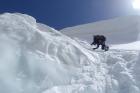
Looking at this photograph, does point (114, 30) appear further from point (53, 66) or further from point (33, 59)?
point (33, 59)

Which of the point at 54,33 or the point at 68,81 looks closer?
the point at 68,81

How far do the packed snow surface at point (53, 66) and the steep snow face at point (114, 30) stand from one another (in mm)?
8387

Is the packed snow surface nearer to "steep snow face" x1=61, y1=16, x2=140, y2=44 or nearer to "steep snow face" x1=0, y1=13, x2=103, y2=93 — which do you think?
"steep snow face" x1=0, y1=13, x2=103, y2=93

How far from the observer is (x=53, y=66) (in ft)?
43.5

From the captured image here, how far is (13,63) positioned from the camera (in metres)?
12.9

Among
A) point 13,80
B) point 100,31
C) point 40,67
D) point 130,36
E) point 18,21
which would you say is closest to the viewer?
point 13,80

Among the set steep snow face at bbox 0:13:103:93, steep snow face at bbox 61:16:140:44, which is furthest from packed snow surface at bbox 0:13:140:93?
steep snow face at bbox 61:16:140:44

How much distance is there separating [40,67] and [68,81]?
3.24 ft

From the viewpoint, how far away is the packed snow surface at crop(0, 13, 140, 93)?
12.3 metres

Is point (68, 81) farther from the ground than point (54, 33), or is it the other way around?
point (54, 33)

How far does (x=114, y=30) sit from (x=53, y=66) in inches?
571

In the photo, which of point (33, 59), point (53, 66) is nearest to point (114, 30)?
point (53, 66)

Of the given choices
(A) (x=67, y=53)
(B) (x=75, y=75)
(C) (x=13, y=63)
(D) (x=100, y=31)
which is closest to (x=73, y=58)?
(A) (x=67, y=53)

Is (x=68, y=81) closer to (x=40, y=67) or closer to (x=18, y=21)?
(x=40, y=67)
